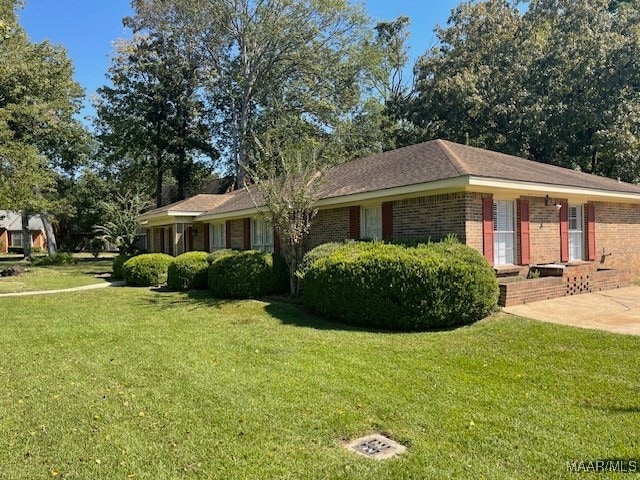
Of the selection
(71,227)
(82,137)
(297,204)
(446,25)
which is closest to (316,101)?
(446,25)

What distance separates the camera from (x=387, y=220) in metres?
12.4

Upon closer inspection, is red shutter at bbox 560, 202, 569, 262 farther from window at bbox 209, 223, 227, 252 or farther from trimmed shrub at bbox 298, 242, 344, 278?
window at bbox 209, 223, 227, 252

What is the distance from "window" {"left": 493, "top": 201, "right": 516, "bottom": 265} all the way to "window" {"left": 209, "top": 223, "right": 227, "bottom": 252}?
39.7 feet

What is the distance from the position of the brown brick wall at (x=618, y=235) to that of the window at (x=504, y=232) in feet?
13.1

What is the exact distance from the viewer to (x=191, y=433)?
420cm

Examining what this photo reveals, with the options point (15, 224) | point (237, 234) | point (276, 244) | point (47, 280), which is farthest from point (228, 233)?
point (15, 224)

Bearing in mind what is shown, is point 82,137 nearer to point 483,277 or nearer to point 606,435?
point 483,277

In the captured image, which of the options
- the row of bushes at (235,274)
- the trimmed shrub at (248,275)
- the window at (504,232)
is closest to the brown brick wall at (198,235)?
the row of bushes at (235,274)

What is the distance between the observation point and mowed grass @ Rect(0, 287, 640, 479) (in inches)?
144

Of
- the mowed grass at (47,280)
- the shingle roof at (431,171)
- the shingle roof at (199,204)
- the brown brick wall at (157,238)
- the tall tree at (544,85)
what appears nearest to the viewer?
the shingle roof at (431,171)

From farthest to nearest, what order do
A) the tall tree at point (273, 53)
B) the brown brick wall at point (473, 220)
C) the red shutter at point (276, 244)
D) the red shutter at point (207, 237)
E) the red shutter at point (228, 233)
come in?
1. the tall tree at point (273, 53)
2. the red shutter at point (207, 237)
3. the red shutter at point (228, 233)
4. the red shutter at point (276, 244)
5. the brown brick wall at point (473, 220)

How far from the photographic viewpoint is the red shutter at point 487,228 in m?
10.7

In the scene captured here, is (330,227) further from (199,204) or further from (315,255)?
(199,204)

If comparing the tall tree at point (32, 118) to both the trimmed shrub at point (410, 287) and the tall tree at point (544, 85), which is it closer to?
the trimmed shrub at point (410, 287)
